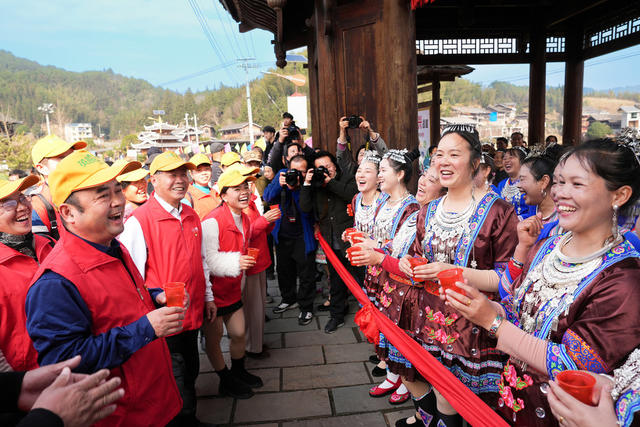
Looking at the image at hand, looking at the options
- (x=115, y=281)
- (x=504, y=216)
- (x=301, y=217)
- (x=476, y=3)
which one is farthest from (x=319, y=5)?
(x=115, y=281)

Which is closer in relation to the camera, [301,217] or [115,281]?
[115,281]

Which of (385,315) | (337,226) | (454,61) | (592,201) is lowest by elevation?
(385,315)

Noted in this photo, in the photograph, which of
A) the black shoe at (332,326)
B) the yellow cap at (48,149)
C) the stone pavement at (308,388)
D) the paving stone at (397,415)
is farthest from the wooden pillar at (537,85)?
the yellow cap at (48,149)

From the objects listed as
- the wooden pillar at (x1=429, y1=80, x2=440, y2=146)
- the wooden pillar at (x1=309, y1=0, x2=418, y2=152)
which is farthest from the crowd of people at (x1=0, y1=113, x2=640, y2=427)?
the wooden pillar at (x1=429, y1=80, x2=440, y2=146)

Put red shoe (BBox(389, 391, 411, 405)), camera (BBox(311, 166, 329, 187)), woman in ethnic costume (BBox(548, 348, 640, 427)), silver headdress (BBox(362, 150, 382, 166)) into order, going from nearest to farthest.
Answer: woman in ethnic costume (BBox(548, 348, 640, 427)) → red shoe (BBox(389, 391, 411, 405)) → silver headdress (BBox(362, 150, 382, 166)) → camera (BBox(311, 166, 329, 187))

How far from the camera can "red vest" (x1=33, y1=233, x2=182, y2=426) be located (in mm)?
1529

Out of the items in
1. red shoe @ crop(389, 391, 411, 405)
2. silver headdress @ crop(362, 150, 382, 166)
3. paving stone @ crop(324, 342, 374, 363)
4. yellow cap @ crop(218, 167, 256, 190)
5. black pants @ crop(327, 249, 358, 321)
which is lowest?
paving stone @ crop(324, 342, 374, 363)

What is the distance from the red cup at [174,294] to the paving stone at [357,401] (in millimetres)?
1705

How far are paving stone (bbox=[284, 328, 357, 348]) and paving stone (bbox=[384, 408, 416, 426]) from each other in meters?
1.13

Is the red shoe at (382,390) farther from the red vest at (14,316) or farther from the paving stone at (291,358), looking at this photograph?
the red vest at (14,316)

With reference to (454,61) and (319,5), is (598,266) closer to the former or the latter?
(319,5)

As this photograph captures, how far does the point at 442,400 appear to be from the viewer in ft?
6.98

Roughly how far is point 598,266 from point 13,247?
2.69m

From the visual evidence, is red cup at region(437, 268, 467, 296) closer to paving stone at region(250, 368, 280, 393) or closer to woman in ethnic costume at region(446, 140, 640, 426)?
woman in ethnic costume at region(446, 140, 640, 426)
